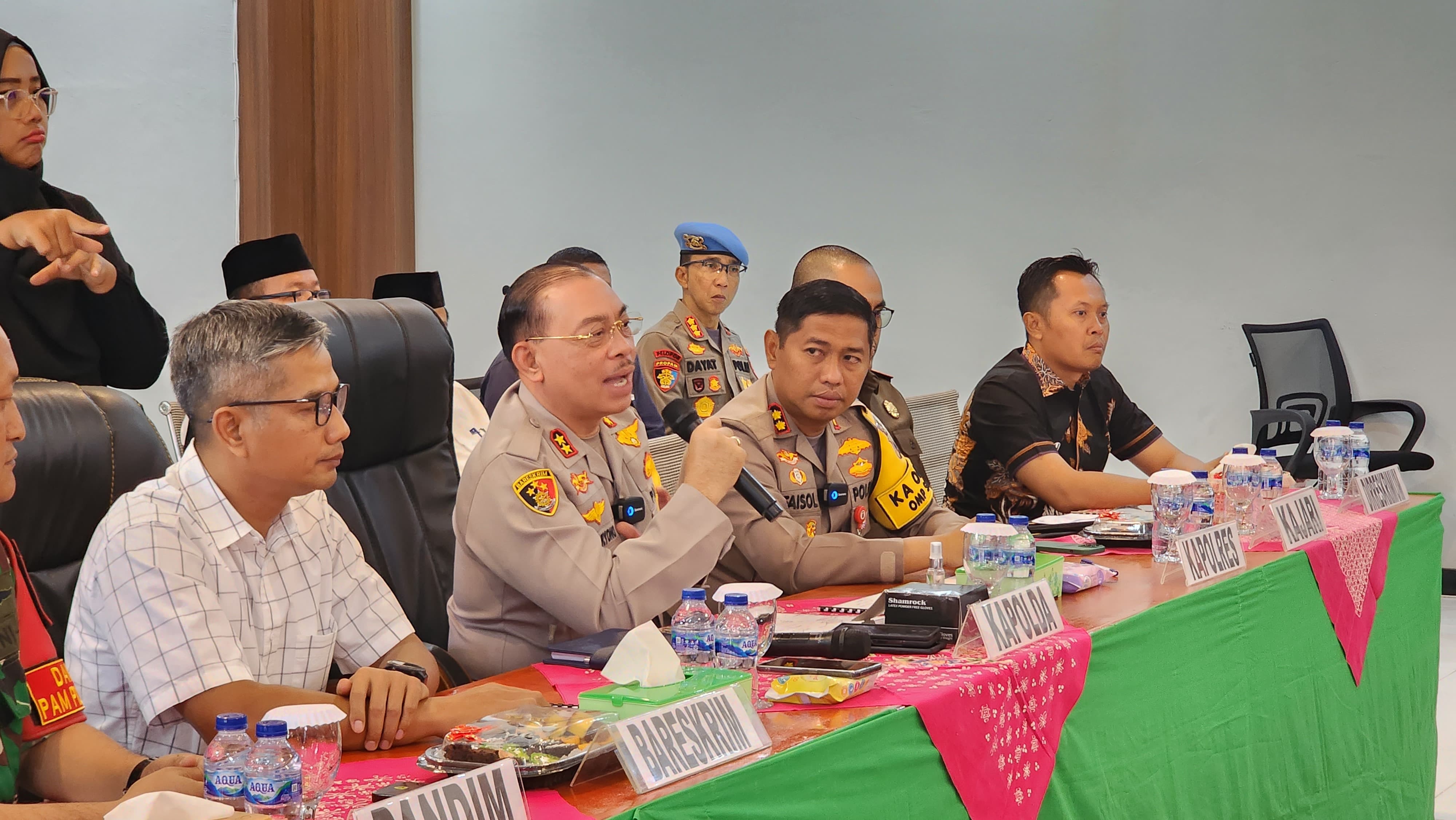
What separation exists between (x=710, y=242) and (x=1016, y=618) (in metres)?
2.72

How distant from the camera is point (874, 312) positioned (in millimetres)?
3318

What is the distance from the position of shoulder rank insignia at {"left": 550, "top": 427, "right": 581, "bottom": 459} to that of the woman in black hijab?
0.88 m

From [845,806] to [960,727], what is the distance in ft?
0.72

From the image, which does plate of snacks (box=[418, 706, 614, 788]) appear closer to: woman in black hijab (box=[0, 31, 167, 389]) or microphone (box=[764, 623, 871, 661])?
microphone (box=[764, 623, 871, 661])

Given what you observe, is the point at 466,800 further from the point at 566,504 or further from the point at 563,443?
the point at 563,443

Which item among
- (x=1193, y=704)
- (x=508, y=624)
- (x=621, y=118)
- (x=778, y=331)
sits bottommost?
(x=1193, y=704)

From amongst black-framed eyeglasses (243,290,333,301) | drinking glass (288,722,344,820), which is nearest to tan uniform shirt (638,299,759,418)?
black-framed eyeglasses (243,290,333,301)

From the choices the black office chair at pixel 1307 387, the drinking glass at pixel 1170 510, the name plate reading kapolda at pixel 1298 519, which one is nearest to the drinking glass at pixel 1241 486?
the name plate reading kapolda at pixel 1298 519

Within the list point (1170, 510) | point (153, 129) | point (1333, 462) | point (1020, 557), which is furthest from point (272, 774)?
point (153, 129)

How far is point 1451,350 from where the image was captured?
17.5ft

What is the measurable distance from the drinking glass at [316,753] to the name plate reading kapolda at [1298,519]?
1.77 meters

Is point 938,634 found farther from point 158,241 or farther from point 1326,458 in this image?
point 158,241

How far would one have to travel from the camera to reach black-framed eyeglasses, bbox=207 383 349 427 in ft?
4.90

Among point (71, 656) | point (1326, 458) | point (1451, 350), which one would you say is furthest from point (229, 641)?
point (1451, 350)
